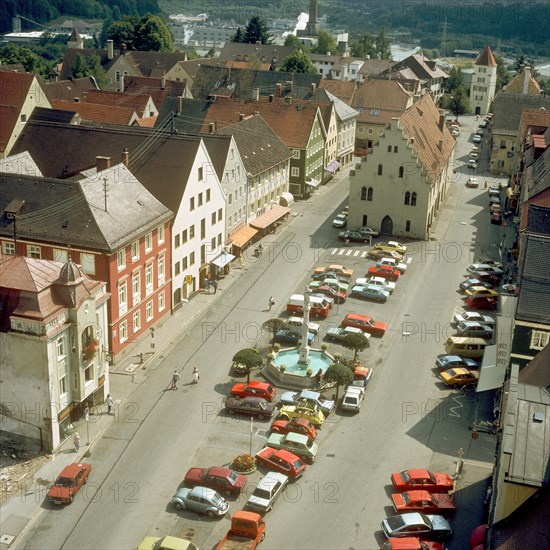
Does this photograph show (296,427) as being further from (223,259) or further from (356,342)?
(223,259)

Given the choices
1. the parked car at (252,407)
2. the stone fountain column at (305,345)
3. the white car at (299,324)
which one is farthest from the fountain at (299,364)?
the parked car at (252,407)

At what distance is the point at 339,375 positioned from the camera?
2028 inches

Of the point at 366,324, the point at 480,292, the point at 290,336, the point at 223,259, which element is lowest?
the point at 290,336

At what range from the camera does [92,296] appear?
4709 centimetres

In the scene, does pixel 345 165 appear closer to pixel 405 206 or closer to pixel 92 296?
pixel 405 206

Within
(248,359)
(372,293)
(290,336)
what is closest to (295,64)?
(372,293)

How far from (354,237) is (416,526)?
47.3m

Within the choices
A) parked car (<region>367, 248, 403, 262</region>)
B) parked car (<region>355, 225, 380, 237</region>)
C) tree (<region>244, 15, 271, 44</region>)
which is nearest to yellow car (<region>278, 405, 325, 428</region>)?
parked car (<region>367, 248, 403, 262</region>)

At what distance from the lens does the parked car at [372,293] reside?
226 ft

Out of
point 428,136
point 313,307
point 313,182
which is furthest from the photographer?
point 313,182

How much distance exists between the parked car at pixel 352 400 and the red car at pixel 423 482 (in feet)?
26.2

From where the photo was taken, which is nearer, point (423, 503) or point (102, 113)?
point (423, 503)

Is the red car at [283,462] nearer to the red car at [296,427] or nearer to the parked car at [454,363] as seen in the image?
the red car at [296,427]

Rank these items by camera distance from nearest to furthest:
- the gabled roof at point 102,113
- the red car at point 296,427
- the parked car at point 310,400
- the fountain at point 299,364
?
the red car at point 296,427, the parked car at point 310,400, the fountain at point 299,364, the gabled roof at point 102,113
